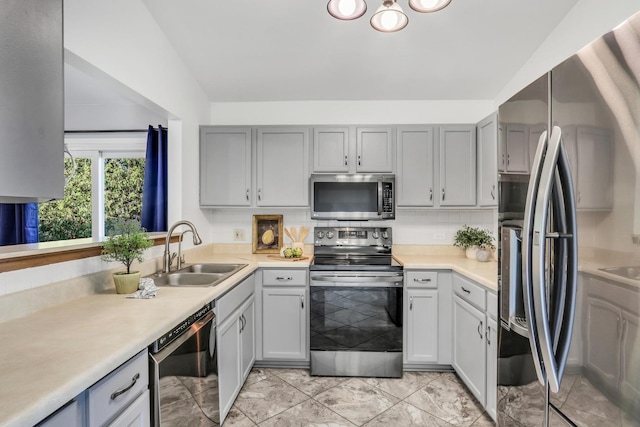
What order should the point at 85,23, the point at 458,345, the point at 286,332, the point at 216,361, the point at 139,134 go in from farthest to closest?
1. the point at 139,134
2. the point at 286,332
3. the point at 458,345
4. the point at 216,361
5. the point at 85,23

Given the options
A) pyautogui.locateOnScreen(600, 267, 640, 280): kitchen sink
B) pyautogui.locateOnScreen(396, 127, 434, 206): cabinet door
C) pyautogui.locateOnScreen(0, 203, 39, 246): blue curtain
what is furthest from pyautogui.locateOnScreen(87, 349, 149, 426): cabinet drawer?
pyautogui.locateOnScreen(0, 203, 39, 246): blue curtain

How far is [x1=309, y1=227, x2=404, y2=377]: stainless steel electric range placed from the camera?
2727 mm

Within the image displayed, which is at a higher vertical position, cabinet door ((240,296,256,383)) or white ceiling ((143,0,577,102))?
white ceiling ((143,0,577,102))

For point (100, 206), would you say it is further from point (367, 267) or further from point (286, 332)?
point (367, 267)

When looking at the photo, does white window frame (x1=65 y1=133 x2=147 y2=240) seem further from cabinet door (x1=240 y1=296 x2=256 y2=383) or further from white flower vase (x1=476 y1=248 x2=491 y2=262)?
white flower vase (x1=476 y1=248 x2=491 y2=262)

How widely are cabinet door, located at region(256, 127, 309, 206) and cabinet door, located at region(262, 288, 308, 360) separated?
0.82 meters

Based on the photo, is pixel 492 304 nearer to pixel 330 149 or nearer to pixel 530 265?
pixel 530 265

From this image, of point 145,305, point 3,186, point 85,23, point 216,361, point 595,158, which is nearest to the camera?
point 3,186

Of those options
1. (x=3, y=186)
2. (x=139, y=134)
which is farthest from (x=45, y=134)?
(x=139, y=134)

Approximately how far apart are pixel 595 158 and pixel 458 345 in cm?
215

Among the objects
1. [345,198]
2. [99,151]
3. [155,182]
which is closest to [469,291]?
[345,198]

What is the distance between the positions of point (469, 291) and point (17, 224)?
153 inches

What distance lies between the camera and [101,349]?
103cm

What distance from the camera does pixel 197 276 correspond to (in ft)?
7.88
